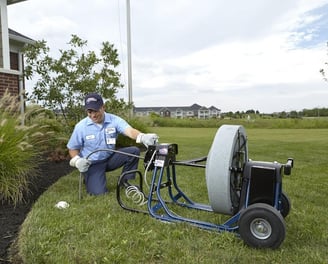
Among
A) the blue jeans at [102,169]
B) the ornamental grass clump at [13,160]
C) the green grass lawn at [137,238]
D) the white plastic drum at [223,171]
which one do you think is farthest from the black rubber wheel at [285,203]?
the ornamental grass clump at [13,160]

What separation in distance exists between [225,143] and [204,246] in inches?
32.2

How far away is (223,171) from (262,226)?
497mm

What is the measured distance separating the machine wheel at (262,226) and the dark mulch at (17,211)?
1.78 m

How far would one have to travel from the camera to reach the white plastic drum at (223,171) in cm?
275

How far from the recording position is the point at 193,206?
365 centimetres

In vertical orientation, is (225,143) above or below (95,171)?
above

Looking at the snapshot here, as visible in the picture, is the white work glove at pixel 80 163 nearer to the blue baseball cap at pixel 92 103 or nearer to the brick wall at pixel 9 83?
the blue baseball cap at pixel 92 103

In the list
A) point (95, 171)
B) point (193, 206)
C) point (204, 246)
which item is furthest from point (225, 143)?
point (95, 171)

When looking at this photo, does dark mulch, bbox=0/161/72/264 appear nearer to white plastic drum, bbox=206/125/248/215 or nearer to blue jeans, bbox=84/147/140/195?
blue jeans, bbox=84/147/140/195

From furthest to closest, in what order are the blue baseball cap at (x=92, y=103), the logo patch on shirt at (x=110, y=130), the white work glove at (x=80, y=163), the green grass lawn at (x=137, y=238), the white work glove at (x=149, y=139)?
the logo patch on shirt at (x=110, y=130)
the blue baseball cap at (x=92, y=103)
the white work glove at (x=80, y=163)
the white work glove at (x=149, y=139)
the green grass lawn at (x=137, y=238)

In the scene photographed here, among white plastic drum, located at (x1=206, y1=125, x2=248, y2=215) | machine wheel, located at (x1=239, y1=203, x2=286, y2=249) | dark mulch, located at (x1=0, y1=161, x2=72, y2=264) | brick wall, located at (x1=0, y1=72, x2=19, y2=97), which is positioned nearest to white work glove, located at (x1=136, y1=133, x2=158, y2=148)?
white plastic drum, located at (x1=206, y1=125, x2=248, y2=215)

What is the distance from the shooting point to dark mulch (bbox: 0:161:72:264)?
294 cm

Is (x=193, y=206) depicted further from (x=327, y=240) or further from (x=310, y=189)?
(x=310, y=189)

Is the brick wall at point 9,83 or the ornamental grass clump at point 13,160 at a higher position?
the brick wall at point 9,83
